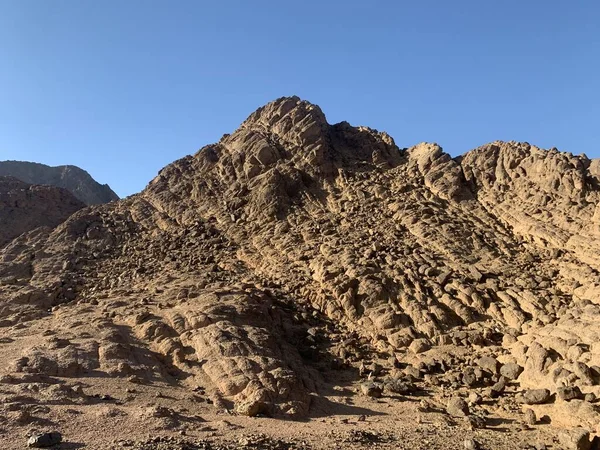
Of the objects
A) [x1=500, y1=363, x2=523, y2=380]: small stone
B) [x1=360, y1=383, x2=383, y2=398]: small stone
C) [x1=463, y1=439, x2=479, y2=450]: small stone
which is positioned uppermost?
[x1=500, y1=363, x2=523, y2=380]: small stone

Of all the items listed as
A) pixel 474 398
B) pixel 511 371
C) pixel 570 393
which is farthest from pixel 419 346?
pixel 570 393

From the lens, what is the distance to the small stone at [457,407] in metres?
15.4

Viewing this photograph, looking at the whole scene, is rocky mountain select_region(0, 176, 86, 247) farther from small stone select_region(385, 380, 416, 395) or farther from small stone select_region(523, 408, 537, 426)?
small stone select_region(523, 408, 537, 426)

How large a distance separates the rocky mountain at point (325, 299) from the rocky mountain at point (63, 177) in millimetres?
32915

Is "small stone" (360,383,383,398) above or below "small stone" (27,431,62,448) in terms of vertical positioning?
above

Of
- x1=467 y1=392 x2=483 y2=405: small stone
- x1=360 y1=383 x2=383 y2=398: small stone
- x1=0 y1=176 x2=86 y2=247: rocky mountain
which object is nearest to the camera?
x1=467 y1=392 x2=483 y2=405: small stone

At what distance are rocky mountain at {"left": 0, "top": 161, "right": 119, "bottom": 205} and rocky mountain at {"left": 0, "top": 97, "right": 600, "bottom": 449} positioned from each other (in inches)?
1296

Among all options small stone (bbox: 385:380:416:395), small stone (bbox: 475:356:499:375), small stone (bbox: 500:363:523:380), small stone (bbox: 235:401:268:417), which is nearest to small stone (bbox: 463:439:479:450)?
small stone (bbox: 385:380:416:395)

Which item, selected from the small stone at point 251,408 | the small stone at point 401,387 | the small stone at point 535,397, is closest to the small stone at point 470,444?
the small stone at point 535,397

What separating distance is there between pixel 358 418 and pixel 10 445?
362 inches

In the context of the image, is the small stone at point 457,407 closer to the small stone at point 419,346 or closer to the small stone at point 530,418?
the small stone at point 530,418

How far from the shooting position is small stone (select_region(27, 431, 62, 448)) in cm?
1109

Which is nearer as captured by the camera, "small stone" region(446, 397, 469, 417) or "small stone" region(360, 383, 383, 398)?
"small stone" region(446, 397, 469, 417)

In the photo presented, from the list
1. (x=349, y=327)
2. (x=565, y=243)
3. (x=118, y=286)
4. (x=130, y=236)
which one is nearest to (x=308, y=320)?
(x=349, y=327)
